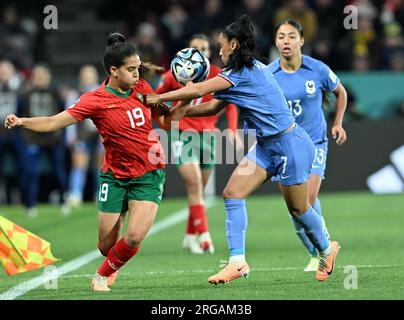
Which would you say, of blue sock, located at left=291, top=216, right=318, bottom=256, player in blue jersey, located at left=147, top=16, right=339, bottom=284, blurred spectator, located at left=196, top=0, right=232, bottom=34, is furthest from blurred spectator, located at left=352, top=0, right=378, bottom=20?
player in blue jersey, located at left=147, top=16, right=339, bottom=284

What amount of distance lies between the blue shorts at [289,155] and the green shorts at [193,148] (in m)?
3.24

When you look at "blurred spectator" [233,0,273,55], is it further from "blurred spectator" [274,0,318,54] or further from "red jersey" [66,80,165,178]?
"red jersey" [66,80,165,178]

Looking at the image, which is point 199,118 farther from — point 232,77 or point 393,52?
point 393,52

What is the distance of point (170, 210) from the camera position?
53.2ft

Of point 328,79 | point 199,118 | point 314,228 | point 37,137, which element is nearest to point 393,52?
point 37,137

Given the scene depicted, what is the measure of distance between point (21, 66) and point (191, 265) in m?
10.8

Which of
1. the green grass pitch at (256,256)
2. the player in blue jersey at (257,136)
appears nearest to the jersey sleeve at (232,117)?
the green grass pitch at (256,256)

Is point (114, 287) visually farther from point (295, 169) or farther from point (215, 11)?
Answer: point (215, 11)

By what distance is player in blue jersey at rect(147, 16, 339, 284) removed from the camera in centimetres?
796

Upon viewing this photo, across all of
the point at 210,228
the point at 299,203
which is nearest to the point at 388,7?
the point at 210,228

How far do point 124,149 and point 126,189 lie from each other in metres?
0.32

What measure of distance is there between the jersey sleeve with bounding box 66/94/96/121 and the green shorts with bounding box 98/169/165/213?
0.53 meters

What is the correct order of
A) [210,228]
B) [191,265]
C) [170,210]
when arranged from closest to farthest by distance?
[191,265]
[210,228]
[170,210]

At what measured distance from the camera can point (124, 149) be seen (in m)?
8.05
